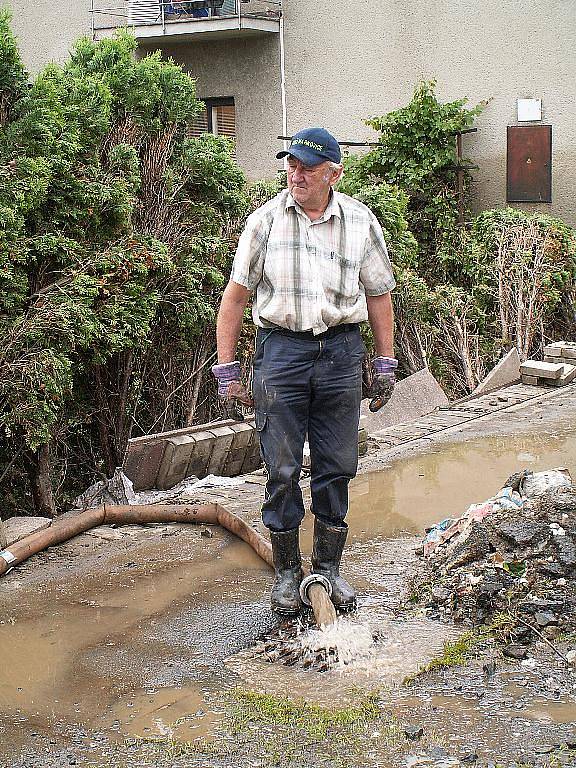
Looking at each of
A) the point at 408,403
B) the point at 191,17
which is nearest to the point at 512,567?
the point at 408,403

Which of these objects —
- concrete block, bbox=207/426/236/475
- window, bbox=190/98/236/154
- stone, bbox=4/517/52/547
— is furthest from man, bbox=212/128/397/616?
window, bbox=190/98/236/154

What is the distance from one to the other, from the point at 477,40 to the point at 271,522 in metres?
12.6

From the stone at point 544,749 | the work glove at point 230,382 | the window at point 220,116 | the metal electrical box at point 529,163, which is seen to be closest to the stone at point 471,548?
the work glove at point 230,382

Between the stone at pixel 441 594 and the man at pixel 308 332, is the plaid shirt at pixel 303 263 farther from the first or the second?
the stone at pixel 441 594

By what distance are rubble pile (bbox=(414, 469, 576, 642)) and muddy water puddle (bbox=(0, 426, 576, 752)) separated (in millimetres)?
234

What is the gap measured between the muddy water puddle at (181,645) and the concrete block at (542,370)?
15.8 feet

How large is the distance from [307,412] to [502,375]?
21.9ft

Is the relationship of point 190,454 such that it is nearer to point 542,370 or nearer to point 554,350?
point 542,370

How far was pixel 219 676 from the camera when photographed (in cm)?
446

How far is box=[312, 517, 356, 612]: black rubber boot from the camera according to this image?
5.11 m

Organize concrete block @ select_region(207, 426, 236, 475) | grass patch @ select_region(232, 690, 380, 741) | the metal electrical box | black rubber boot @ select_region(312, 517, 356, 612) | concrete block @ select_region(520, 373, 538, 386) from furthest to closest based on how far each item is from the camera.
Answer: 1. the metal electrical box
2. concrete block @ select_region(520, 373, 538, 386)
3. concrete block @ select_region(207, 426, 236, 475)
4. black rubber boot @ select_region(312, 517, 356, 612)
5. grass patch @ select_region(232, 690, 380, 741)

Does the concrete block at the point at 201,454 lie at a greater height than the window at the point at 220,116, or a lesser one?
lesser

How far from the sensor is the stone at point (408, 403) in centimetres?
975

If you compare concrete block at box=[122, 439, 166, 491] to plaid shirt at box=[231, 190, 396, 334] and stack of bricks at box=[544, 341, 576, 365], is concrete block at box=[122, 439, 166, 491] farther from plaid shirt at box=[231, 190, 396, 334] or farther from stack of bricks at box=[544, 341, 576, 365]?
stack of bricks at box=[544, 341, 576, 365]
